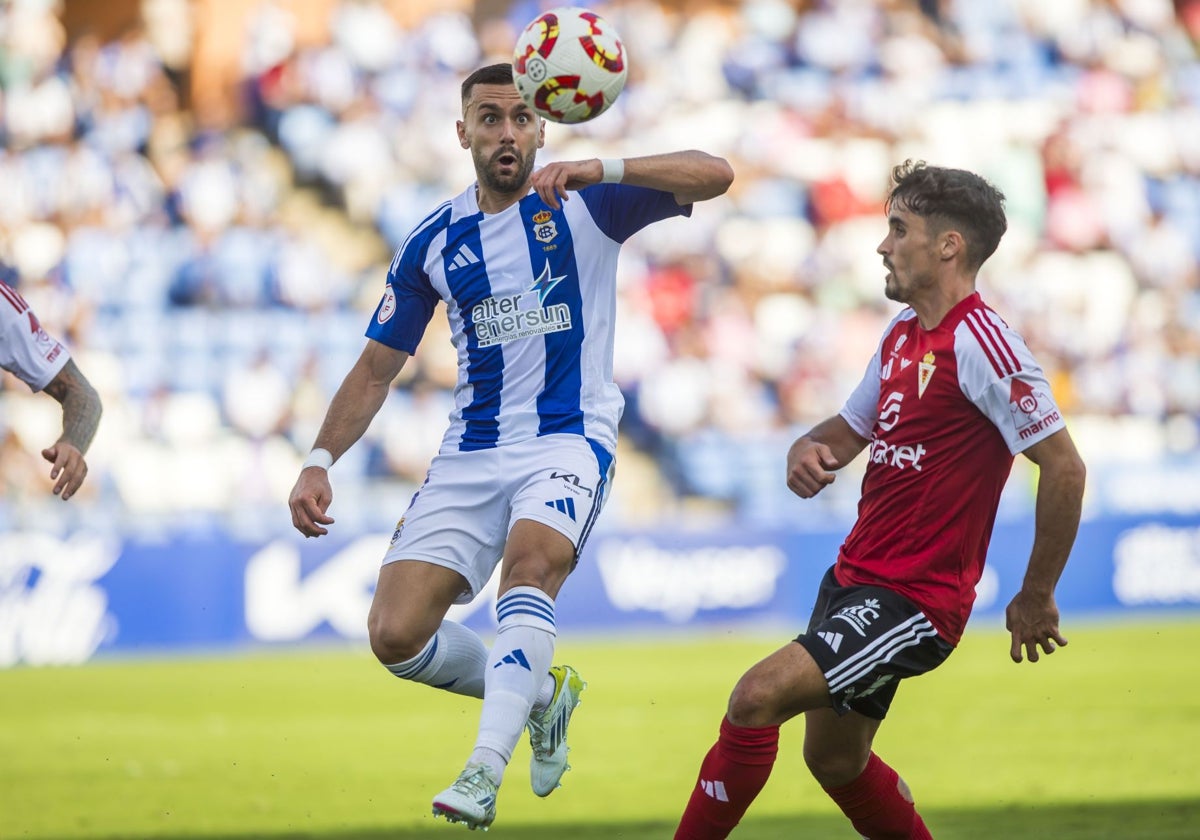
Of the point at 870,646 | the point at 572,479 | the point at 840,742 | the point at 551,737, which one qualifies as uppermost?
the point at 572,479

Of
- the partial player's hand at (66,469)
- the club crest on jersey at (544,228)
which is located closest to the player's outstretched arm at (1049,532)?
the club crest on jersey at (544,228)

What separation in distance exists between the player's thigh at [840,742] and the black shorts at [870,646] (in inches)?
5.4

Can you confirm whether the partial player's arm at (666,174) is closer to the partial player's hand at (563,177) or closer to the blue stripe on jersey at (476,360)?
the partial player's hand at (563,177)

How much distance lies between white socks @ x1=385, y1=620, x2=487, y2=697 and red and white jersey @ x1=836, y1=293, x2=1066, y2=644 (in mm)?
1677

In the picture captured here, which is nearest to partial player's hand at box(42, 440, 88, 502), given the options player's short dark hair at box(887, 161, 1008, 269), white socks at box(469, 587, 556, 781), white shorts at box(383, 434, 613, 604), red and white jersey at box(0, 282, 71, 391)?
red and white jersey at box(0, 282, 71, 391)

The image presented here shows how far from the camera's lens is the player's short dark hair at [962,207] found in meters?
5.16

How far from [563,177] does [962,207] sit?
1.30 metres

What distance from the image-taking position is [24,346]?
6.12 meters

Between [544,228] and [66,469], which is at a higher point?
[544,228]

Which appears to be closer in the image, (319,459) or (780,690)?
(780,690)

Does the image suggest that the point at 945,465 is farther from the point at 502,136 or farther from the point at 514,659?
the point at 502,136

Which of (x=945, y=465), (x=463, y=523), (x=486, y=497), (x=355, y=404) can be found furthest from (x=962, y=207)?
(x=355, y=404)

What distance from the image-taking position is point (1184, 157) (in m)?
19.6

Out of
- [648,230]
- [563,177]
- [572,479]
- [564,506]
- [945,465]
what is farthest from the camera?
[648,230]
